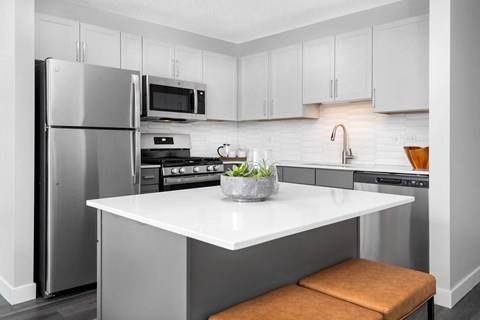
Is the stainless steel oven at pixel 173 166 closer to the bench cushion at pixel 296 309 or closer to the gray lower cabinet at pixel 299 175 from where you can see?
the gray lower cabinet at pixel 299 175

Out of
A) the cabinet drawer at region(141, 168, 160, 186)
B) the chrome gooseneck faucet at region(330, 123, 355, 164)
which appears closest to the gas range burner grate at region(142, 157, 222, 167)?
the cabinet drawer at region(141, 168, 160, 186)

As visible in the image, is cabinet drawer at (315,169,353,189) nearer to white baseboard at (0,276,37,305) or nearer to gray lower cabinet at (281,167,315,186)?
gray lower cabinet at (281,167,315,186)

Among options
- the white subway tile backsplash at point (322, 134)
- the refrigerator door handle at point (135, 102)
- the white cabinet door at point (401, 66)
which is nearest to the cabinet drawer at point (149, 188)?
the refrigerator door handle at point (135, 102)

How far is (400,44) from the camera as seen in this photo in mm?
3631

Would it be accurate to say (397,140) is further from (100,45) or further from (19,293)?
(19,293)

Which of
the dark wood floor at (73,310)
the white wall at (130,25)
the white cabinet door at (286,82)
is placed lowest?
the dark wood floor at (73,310)

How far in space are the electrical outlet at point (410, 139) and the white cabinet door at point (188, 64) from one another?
241cm

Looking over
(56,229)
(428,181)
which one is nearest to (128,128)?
(56,229)

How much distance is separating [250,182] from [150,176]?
2161 mm

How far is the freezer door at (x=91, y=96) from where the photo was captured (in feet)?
10.1

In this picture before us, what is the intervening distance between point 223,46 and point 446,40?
294 cm

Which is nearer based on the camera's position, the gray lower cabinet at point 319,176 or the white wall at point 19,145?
the white wall at point 19,145

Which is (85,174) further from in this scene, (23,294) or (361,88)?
(361,88)

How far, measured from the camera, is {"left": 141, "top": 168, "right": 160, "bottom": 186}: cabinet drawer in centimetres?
379
